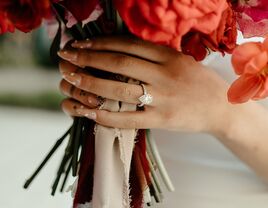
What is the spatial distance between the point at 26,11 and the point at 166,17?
170 mm

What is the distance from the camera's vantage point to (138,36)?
62cm

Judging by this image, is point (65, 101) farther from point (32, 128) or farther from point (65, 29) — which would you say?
point (32, 128)

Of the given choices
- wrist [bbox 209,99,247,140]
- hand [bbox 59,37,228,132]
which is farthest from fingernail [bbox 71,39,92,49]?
wrist [bbox 209,99,247,140]

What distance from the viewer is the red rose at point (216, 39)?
0.66 m

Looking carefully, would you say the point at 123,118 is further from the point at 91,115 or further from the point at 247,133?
the point at 247,133

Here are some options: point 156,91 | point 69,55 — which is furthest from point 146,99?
point 69,55

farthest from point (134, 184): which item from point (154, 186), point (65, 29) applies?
point (65, 29)

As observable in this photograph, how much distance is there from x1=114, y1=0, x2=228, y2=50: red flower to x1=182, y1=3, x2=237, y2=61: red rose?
0.20ft

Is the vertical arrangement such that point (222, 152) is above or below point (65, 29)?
below

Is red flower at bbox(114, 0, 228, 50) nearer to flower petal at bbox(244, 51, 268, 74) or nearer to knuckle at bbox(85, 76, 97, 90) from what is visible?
flower petal at bbox(244, 51, 268, 74)

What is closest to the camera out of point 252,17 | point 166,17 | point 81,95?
point 166,17

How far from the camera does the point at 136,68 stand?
751mm

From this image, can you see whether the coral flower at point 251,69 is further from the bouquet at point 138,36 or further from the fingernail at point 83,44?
the fingernail at point 83,44

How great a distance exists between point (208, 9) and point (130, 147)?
10.5 inches
